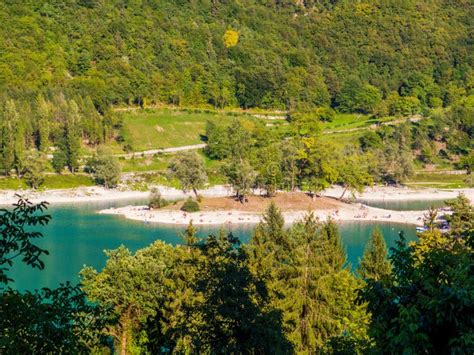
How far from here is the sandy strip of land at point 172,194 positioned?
99.1 m

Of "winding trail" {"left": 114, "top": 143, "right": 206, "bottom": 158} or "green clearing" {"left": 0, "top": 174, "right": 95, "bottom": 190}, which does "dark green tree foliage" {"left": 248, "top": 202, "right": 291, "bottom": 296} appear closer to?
"green clearing" {"left": 0, "top": 174, "right": 95, "bottom": 190}

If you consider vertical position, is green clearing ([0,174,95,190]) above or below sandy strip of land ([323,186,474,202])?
above

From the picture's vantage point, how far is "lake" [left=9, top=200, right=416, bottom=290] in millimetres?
54469

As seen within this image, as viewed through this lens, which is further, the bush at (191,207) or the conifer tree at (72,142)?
the conifer tree at (72,142)

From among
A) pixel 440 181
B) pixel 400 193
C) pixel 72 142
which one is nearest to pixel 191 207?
pixel 72 142

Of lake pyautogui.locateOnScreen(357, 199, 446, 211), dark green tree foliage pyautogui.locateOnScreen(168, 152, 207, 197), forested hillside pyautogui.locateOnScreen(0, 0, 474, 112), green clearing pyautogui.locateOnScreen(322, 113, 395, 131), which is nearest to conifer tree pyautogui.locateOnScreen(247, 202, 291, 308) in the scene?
dark green tree foliage pyautogui.locateOnScreen(168, 152, 207, 197)

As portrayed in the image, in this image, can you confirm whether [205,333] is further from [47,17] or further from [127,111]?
[47,17]

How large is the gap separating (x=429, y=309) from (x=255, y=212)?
248 feet

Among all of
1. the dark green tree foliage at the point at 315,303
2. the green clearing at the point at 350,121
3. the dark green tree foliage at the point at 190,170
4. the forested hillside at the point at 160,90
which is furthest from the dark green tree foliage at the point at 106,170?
the dark green tree foliage at the point at 315,303

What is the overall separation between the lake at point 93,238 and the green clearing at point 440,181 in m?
43.8

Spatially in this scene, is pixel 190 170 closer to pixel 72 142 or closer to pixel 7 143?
pixel 72 142

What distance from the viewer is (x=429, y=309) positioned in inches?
362

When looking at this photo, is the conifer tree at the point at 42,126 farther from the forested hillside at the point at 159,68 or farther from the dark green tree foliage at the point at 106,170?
the dark green tree foliage at the point at 106,170

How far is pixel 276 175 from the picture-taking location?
94750mm
